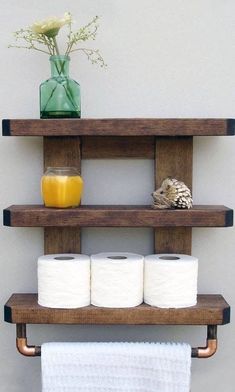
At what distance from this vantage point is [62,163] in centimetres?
88

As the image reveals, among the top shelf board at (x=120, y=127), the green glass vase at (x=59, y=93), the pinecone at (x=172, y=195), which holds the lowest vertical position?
the pinecone at (x=172, y=195)

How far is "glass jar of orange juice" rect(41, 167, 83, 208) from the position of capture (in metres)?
0.79

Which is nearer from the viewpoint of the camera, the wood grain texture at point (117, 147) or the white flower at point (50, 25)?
the white flower at point (50, 25)

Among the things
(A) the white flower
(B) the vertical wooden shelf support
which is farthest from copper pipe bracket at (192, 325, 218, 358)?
(A) the white flower

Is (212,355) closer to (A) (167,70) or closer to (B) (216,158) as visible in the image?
(B) (216,158)

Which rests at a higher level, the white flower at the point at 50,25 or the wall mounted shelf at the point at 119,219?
the white flower at the point at 50,25

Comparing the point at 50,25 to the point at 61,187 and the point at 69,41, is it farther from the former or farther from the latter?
the point at 61,187

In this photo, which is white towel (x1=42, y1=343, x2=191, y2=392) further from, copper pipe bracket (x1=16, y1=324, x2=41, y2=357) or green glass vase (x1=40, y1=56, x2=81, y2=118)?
green glass vase (x1=40, y1=56, x2=81, y2=118)

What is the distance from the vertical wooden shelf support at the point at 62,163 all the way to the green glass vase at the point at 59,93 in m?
0.07

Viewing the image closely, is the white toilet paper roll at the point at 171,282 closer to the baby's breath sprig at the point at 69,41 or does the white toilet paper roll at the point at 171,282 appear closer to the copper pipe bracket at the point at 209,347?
the copper pipe bracket at the point at 209,347

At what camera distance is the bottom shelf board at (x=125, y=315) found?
2.63 feet

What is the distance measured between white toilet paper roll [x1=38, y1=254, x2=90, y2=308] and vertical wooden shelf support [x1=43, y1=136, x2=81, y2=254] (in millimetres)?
64

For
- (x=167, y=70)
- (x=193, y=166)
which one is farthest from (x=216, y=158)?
(x=167, y=70)

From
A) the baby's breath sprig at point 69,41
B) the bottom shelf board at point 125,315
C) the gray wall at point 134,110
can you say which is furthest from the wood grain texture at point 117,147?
the bottom shelf board at point 125,315
